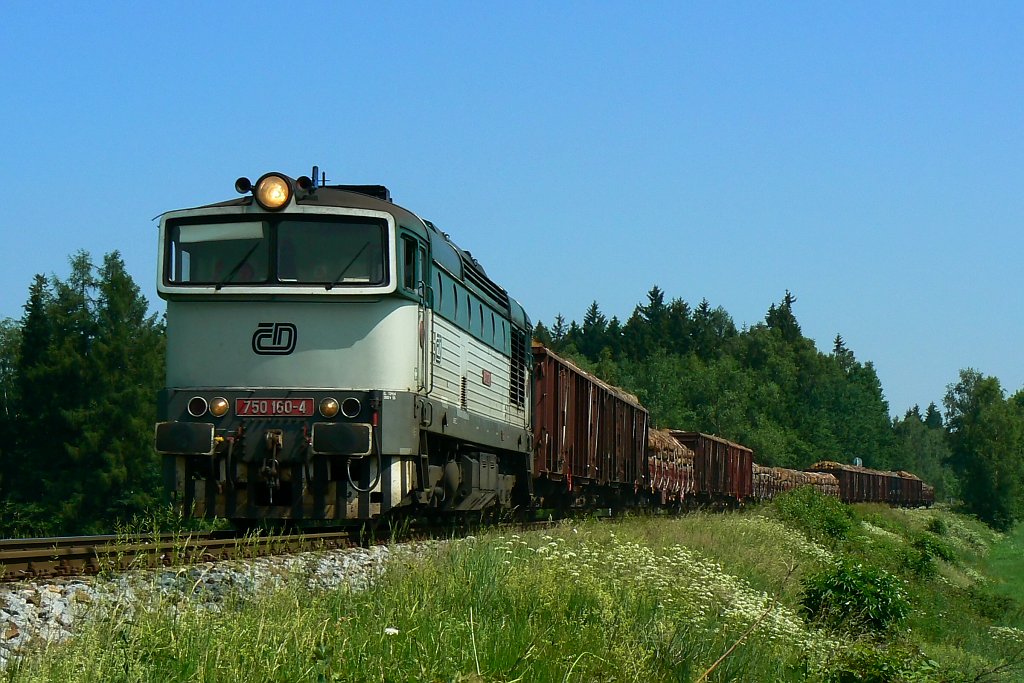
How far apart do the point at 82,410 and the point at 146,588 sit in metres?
49.0

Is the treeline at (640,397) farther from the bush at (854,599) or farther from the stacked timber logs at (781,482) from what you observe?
the stacked timber logs at (781,482)

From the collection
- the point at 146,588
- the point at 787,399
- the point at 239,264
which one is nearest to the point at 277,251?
the point at 239,264

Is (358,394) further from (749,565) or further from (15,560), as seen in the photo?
(749,565)

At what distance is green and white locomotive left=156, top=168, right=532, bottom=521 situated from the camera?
12.2 meters

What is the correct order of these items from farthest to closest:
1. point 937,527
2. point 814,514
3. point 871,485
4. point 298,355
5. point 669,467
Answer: point 871,485 < point 937,527 < point 814,514 < point 669,467 < point 298,355

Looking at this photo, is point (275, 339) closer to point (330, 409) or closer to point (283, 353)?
point (283, 353)

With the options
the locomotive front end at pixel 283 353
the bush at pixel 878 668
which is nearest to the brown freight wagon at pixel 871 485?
the locomotive front end at pixel 283 353

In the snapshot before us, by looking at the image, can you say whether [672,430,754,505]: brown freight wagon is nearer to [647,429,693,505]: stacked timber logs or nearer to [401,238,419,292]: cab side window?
[647,429,693,505]: stacked timber logs

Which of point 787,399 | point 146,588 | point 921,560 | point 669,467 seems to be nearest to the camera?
point 146,588

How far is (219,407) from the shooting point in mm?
12305

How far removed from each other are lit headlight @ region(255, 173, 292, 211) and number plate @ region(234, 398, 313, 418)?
80.7 inches

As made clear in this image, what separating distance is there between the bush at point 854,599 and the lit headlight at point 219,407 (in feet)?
25.1

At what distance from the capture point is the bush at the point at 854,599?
49.9 feet

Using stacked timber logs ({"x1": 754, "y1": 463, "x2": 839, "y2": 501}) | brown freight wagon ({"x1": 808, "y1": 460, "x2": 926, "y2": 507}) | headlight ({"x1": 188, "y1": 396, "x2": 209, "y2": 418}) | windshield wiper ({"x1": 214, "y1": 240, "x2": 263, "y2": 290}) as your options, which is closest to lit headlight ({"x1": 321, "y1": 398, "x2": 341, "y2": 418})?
headlight ({"x1": 188, "y1": 396, "x2": 209, "y2": 418})
